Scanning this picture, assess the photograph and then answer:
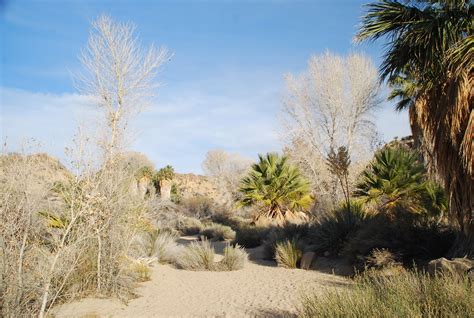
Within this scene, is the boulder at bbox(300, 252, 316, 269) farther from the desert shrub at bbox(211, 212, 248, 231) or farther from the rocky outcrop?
the rocky outcrop

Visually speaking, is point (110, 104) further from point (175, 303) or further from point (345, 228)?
point (345, 228)

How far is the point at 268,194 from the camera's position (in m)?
17.7

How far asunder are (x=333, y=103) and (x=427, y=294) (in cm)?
1989

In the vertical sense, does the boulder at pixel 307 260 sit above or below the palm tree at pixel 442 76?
below

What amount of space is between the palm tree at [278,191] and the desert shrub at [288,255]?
5401 millimetres

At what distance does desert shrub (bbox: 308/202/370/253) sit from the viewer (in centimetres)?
1172

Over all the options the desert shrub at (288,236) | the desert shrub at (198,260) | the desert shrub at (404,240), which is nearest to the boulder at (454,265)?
the desert shrub at (404,240)

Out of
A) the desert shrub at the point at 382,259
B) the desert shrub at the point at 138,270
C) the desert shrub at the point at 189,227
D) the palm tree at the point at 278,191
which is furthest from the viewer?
the desert shrub at the point at 189,227

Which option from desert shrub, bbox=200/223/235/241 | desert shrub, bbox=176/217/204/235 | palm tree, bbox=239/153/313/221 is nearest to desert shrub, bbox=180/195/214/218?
desert shrub, bbox=176/217/204/235

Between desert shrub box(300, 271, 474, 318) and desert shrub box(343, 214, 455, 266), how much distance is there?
462 cm

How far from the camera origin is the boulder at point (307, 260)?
11148 mm

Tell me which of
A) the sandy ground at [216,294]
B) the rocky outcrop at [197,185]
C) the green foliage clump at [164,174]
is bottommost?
the sandy ground at [216,294]

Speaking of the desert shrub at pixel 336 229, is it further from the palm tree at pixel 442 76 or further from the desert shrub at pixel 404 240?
the palm tree at pixel 442 76

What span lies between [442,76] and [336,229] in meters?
5.79
